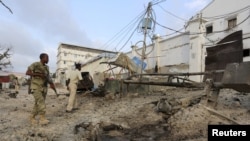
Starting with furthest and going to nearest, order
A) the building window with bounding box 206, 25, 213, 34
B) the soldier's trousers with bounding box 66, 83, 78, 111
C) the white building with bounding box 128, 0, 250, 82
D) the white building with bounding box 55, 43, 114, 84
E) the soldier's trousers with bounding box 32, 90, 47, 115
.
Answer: the white building with bounding box 55, 43, 114, 84, the building window with bounding box 206, 25, 213, 34, the white building with bounding box 128, 0, 250, 82, the soldier's trousers with bounding box 66, 83, 78, 111, the soldier's trousers with bounding box 32, 90, 47, 115

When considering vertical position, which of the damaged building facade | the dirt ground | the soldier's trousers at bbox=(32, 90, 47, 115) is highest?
the damaged building facade

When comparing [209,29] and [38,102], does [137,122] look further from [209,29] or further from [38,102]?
[209,29]

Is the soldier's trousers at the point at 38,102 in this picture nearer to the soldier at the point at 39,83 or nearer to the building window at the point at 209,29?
the soldier at the point at 39,83

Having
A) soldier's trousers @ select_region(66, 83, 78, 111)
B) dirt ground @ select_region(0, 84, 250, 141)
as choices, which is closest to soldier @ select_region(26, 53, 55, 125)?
dirt ground @ select_region(0, 84, 250, 141)

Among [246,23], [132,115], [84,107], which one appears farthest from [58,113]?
[246,23]

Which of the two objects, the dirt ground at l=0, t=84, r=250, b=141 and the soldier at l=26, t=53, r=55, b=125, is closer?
the dirt ground at l=0, t=84, r=250, b=141

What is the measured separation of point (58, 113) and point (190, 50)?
38.9ft

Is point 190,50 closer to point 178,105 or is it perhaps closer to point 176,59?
point 176,59

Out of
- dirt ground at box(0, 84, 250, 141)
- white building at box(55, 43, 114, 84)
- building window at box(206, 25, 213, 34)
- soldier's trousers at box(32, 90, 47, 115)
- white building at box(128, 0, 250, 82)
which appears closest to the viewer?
dirt ground at box(0, 84, 250, 141)

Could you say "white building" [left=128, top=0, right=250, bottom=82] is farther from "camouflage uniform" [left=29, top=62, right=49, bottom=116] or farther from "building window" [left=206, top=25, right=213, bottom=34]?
"camouflage uniform" [left=29, top=62, right=49, bottom=116]

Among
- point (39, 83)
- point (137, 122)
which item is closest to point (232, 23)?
point (137, 122)

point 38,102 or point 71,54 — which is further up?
point 71,54

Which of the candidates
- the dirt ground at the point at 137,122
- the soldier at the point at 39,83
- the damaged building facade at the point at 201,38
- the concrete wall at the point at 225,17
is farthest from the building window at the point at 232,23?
the soldier at the point at 39,83

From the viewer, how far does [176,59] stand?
2092 cm
